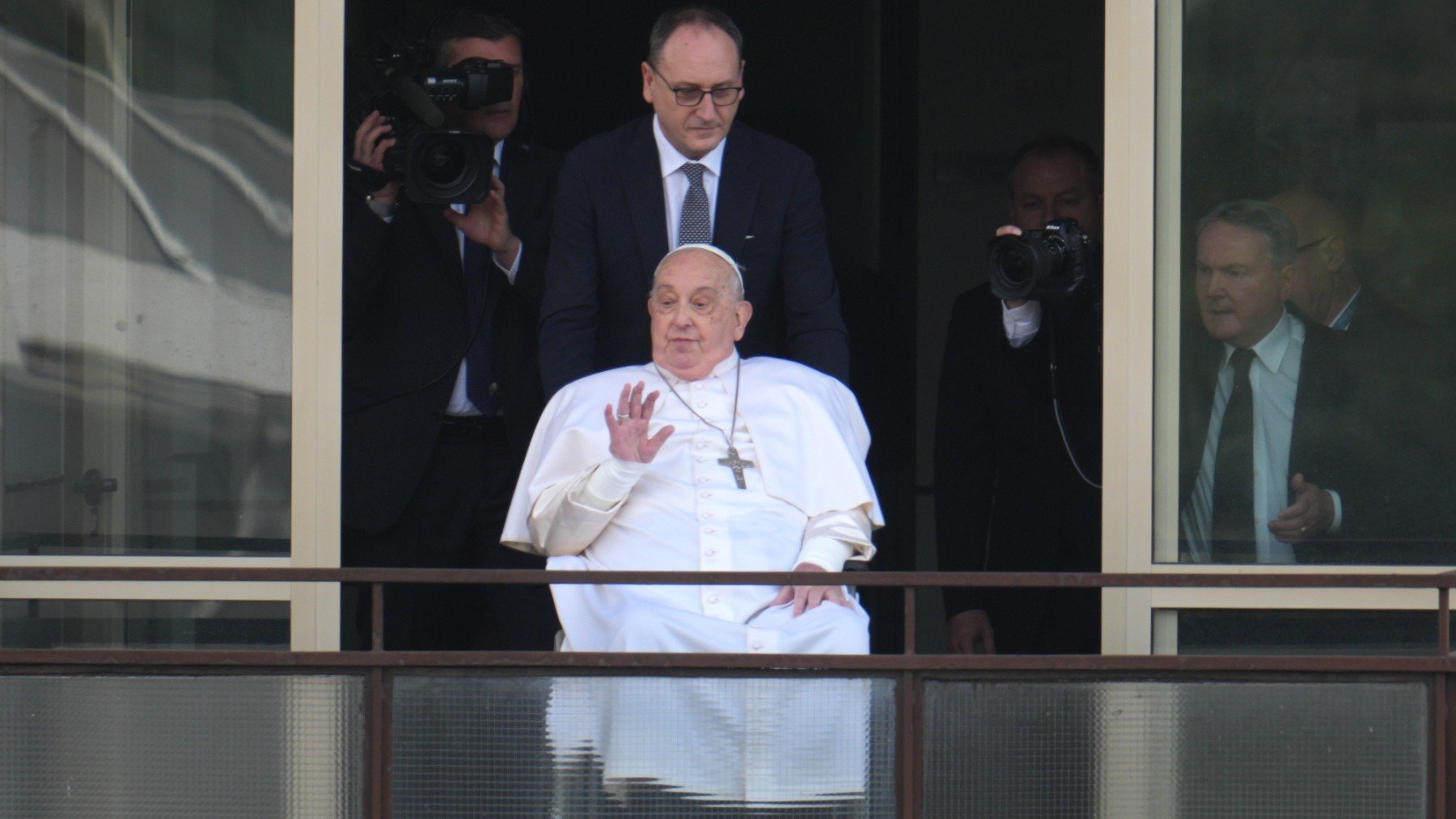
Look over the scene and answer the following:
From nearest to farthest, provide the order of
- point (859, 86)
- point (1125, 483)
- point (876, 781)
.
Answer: point (876, 781)
point (1125, 483)
point (859, 86)

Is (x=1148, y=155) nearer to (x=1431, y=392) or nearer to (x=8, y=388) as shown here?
(x=1431, y=392)

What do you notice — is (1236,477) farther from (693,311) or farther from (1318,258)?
(693,311)

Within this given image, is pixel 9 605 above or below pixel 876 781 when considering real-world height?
above

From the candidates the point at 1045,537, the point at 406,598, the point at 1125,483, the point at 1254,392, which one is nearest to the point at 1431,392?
the point at 1254,392

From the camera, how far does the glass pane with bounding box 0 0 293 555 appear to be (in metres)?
4.30

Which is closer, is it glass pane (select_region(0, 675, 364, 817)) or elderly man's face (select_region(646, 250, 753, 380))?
glass pane (select_region(0, 675, 364, 817))

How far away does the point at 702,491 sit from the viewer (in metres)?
4.17

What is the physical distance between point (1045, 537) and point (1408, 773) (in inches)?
50.2

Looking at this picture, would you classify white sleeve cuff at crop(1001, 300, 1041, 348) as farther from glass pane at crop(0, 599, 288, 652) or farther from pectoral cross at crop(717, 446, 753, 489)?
glass pane at crop(0, 599, 288, 652)

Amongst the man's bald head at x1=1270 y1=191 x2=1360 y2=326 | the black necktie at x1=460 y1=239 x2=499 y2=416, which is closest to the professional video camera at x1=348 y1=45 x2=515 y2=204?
the black necktie at x1=460 y1=239 x2=499 y2=416

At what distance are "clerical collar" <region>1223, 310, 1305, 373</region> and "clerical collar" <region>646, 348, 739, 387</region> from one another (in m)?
1.05

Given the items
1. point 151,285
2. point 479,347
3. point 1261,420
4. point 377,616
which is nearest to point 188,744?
point 377,616

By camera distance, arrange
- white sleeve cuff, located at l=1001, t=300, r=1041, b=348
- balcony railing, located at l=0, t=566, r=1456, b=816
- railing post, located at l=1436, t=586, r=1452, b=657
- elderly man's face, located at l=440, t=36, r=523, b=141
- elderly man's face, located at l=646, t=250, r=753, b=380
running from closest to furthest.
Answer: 1. railing post, located at l=1436, t=586, r=1452, b=657
2. balcony railing, located at l=0, t=566, r=1456, b=816
3. elderly man's face, located at l=646, t=250, r=753, b=380
4. elderly man's face, located at l=440, t=36, r=523, b=141
5. white sleeve cuff, located at l=1001, t=300, r=1041, b=348

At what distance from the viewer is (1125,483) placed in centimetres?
419
